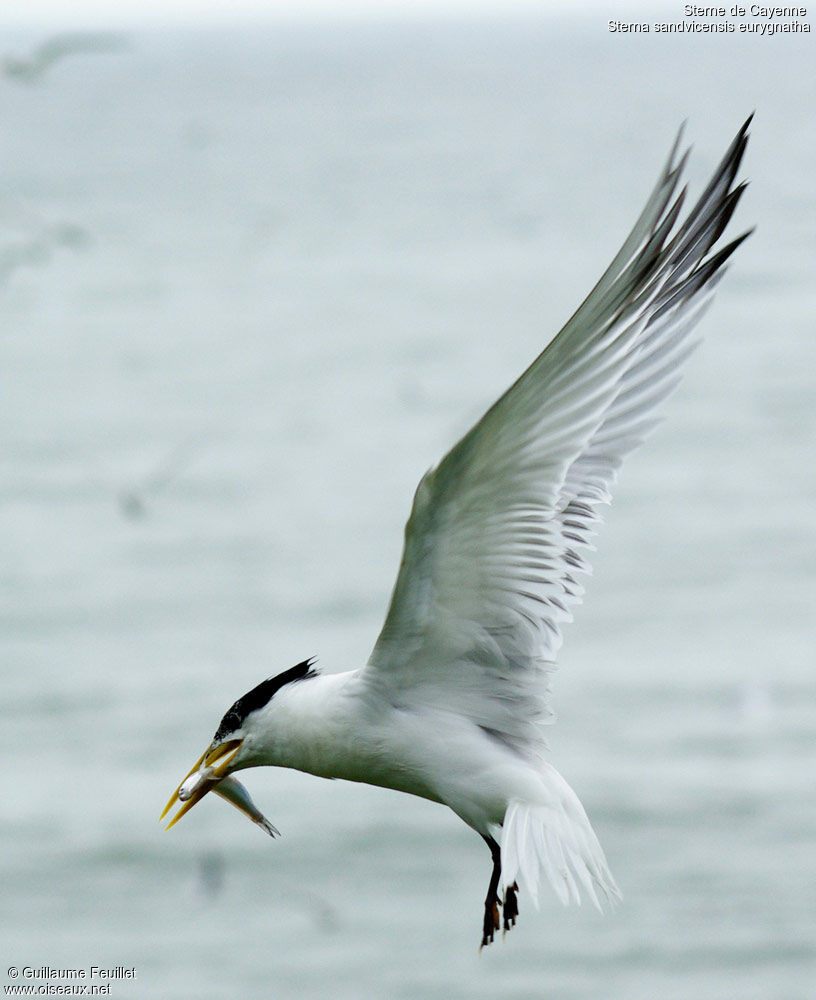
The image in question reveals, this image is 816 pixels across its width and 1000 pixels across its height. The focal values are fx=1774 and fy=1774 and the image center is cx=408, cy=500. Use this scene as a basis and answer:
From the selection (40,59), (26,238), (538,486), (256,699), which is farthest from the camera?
(26,238)

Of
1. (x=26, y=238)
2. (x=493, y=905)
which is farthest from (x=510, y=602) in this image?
(x=26, y=238)

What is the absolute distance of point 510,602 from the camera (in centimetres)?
284

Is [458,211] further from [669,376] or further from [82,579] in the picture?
[669,376]

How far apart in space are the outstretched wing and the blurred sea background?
12.1ft

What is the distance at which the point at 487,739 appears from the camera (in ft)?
9.77

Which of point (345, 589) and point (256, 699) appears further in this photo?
point (345, 589)

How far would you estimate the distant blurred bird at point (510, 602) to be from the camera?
2594mm

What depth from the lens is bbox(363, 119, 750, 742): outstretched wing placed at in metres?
2.57

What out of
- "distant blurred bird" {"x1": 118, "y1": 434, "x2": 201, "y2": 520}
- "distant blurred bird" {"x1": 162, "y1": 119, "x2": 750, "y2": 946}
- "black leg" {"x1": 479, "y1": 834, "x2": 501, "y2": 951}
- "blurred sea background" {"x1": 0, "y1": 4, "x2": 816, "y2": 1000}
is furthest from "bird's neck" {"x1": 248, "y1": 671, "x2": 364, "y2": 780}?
"distant blurred bird" {"x1": 118, "y1": 434, "x2": 201, "y2": 520}

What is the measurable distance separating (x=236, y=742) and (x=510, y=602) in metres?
0.54

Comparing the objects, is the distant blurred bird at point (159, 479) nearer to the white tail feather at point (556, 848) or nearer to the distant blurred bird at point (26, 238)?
the distant blurred bird at point (26, 238)

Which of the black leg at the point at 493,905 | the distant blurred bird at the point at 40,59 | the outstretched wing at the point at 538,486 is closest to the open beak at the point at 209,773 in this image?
the outstretched wing at the point at 538,486

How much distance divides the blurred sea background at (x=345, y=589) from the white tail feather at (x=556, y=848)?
3910 mm

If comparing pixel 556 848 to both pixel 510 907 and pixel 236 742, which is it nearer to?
pixel 510 907
